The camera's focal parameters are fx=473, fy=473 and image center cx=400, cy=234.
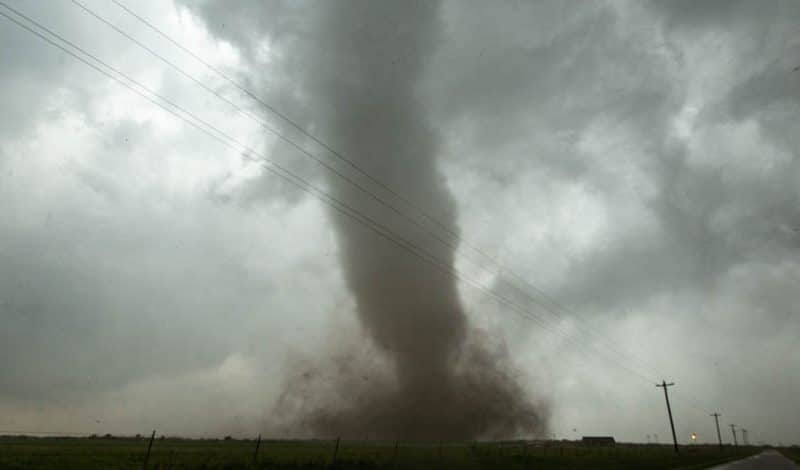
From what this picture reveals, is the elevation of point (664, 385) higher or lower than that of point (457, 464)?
higher

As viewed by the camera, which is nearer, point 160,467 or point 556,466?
point 160,467

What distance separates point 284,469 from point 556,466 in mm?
20168

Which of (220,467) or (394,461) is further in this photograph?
(394,461)

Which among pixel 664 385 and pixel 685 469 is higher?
pixel 664 385

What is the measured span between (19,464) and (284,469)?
17.1 meters

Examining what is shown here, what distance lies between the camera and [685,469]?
A: 38156 millimetres

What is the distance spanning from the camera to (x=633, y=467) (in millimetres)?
37188

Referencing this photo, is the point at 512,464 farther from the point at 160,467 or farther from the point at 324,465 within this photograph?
the point at 160,467

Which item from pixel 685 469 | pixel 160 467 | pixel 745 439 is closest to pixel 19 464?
pixel 160 467

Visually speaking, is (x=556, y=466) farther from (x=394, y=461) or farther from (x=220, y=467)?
(x=220, y=467)

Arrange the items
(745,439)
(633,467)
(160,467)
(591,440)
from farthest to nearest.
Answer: (745,439), (591,440), (633,467), (160,467)

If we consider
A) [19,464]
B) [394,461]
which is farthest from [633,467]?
[19,464]

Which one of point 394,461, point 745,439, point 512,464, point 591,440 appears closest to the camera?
point 394,461

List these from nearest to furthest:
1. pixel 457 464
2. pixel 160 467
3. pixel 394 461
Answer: pixel 160 467, pixel 394 461, pixel 457 464
